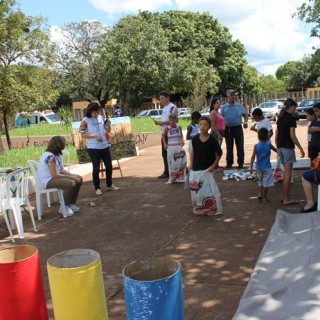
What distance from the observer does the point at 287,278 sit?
3.82 meters

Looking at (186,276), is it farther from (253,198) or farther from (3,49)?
(3,49)

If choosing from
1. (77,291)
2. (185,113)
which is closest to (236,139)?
(77,291)

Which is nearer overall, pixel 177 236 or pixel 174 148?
pixel 177 236

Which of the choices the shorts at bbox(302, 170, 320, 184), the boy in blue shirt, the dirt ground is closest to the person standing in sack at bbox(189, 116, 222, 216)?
the dirt ground

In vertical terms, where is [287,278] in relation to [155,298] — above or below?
below

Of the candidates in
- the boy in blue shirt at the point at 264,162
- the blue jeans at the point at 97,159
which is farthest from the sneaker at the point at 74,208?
the boy in blue shirt at the point at 264,162

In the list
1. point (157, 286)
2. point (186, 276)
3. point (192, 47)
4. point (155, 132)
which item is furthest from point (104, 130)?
point (192, 47)

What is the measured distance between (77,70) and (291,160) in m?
30.3

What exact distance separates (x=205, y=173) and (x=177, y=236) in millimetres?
1104

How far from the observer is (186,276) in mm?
4262

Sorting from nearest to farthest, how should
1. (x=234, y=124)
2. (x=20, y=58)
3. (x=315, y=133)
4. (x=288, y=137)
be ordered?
(x=288, y=137), (x=315, y=133), (x=234, y=124), (x=20, y=58)

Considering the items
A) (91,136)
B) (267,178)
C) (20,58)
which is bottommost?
(267,178)

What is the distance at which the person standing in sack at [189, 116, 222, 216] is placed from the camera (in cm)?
614

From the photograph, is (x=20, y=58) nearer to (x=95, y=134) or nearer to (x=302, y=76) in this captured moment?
(x=95, y=134)
